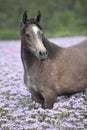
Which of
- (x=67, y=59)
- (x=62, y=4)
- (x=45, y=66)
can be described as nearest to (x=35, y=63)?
(x=45, y=66)

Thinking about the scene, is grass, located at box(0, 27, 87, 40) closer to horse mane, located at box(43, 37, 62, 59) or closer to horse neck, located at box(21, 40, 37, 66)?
horse mane, located at box(43, 37, 62, 59)

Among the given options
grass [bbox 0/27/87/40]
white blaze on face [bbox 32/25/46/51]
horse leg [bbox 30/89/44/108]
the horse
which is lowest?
grass [bbox 0/27/87/40]

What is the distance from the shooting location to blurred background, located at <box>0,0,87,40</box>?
48.2m

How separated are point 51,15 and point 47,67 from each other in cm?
4593

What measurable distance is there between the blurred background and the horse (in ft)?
122

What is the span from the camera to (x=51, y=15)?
52.6 metres

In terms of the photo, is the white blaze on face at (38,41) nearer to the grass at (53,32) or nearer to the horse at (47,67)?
the horse at (47,67)

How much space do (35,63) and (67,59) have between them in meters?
0.67

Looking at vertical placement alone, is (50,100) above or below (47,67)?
below

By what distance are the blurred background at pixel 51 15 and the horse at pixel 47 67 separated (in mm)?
37128

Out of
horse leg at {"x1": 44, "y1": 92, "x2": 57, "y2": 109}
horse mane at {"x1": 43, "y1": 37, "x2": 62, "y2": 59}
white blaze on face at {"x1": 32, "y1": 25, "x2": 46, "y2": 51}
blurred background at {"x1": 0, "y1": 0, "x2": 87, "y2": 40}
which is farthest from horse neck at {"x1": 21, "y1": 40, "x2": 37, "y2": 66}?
blurred background at {"x1": 0, "y1": 0, "x2": 87, "y2": 40}

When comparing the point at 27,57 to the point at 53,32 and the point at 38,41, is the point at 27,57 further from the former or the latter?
the point at 53,32

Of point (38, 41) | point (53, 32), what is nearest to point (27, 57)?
point (38, 41)

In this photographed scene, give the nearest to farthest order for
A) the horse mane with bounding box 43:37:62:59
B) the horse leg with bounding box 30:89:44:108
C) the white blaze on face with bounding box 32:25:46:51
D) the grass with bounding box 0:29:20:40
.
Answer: the white blaze on face with bounding box 32:25:46:51 < the horse mane with bounding box 43:37:62:59 < the horse leg with bounding box 30:89:44:108 < the grass with bounding box 0:29:20:40
